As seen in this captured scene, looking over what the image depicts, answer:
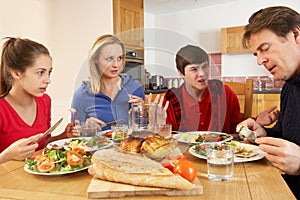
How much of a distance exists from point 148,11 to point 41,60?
354 centimetres

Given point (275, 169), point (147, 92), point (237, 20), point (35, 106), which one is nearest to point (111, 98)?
point (147, 92)

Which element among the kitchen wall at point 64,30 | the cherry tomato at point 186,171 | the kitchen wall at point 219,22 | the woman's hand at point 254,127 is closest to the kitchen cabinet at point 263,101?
the kitchen wall at point 219,22

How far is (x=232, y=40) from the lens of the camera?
154 inches

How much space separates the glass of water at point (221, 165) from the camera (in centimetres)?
69

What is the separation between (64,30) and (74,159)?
2556mm

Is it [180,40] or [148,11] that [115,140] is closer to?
[180,40]

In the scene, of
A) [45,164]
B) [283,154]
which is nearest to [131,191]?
[45,164]

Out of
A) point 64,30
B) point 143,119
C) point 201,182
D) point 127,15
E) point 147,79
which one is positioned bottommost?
point 201,182

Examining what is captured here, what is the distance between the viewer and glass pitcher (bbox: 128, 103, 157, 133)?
2.93 ft

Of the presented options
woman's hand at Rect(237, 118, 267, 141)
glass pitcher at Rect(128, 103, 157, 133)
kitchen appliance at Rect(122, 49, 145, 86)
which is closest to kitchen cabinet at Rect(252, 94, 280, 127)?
woman's hand at Rect(237, 118, 267, 141)

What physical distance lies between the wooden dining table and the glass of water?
0.06 feet

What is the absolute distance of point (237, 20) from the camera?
4070mm

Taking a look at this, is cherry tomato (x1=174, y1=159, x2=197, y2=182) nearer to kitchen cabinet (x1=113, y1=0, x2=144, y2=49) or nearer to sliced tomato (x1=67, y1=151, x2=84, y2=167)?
sliced tomato (x1=67, y1=151, x2=84, y2=167)

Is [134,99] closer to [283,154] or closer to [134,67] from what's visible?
[134,67]
